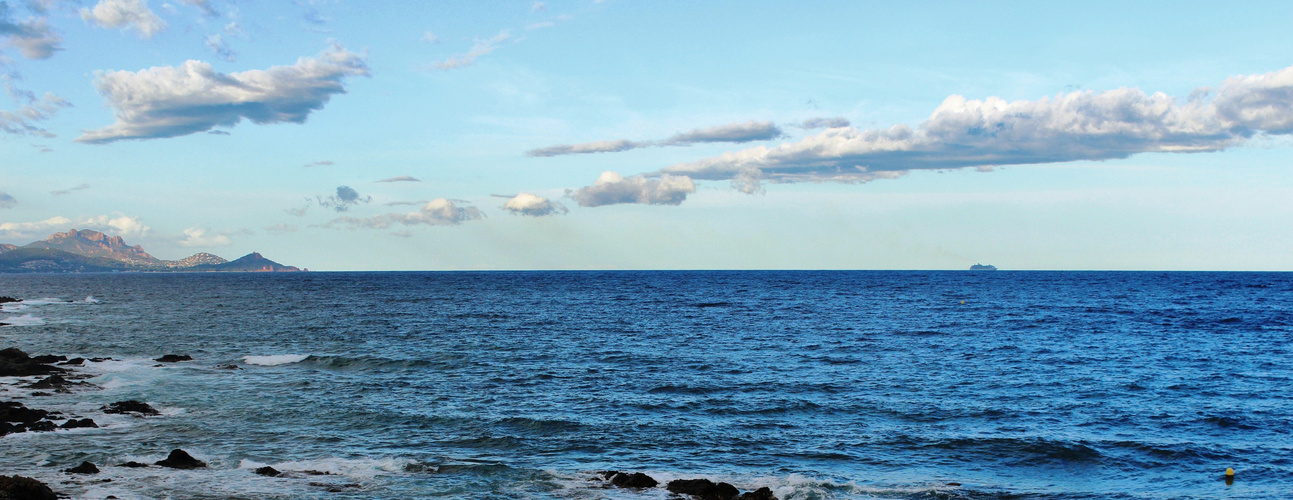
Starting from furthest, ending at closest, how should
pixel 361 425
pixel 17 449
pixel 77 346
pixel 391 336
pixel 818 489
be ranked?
pixel 391 336 → pixel 77 346 → pixel 361 425 → pixel 17 449 → pixel 818 489

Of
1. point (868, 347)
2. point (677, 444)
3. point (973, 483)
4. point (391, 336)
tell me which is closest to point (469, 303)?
point (391, 336)

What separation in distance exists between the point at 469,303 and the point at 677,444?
3337 inches

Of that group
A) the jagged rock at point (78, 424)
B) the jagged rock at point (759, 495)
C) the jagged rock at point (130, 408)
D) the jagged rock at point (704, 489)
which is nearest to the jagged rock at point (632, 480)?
the jagged rock at point (704, 489)

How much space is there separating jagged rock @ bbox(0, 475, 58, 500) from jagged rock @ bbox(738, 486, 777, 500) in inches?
645

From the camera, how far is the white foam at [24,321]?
2908 inches

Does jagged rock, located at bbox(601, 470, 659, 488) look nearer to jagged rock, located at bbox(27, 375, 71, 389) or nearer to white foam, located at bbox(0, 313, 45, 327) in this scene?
jagged rock, located at bbox(27, 375, 71, 389)

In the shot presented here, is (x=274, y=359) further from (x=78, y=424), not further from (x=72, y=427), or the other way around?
(x=72, y=427)

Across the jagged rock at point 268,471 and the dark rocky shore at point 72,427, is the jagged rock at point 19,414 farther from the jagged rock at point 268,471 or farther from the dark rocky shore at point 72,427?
the jagged rock at point 268,471

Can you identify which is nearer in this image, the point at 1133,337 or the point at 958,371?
the point at 958,371

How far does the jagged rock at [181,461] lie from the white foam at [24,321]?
65.2m

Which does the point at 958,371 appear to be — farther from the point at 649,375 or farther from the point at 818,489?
the point at 818,489

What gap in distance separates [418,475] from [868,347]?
1417 inches

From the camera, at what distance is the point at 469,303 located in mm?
107188

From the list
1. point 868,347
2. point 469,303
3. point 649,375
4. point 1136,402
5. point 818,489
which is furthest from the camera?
point 469,303
